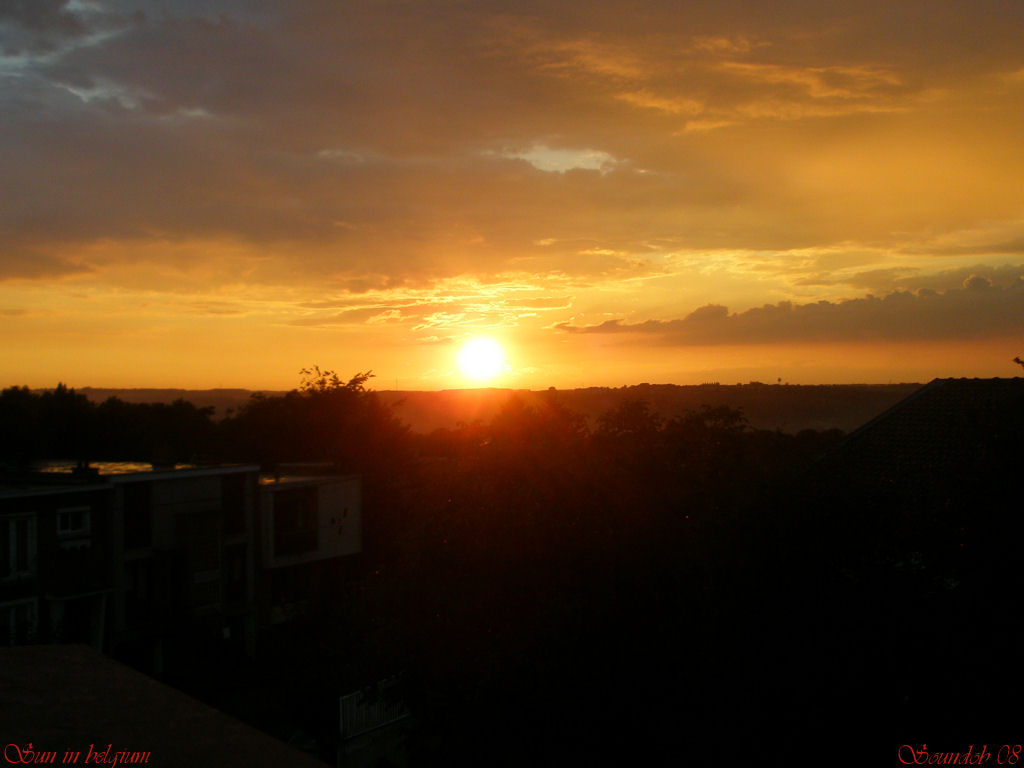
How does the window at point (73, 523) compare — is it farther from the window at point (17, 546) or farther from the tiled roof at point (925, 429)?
the tiled roof at point (925, 429)

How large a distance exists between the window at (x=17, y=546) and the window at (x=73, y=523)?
0.89 meters

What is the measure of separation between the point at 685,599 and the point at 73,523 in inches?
826

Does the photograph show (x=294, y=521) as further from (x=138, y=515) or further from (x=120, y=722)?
(x=120, y=722)

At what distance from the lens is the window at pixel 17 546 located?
22.3m

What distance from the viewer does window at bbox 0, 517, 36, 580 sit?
73.2 feet

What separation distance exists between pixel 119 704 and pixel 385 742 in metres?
14.6

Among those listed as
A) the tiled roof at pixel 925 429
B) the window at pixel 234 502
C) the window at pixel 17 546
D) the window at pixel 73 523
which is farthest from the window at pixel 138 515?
the tiled roof at pixel 925 429

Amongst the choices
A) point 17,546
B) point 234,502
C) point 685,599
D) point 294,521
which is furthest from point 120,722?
point 294,521

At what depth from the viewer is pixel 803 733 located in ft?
29.5

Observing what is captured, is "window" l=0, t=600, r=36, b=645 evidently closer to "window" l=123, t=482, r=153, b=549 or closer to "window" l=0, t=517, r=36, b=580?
"window" l=0, t=517, r=36, b=580

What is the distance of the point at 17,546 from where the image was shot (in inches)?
893

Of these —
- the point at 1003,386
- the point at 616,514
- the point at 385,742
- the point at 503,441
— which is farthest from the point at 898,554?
the point at 385,742

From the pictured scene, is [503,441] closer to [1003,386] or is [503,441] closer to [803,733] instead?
[803,733]

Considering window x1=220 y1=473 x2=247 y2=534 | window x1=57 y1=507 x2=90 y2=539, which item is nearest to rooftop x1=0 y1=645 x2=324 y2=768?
window x1=57 y1=507 x2=90 y2=539
